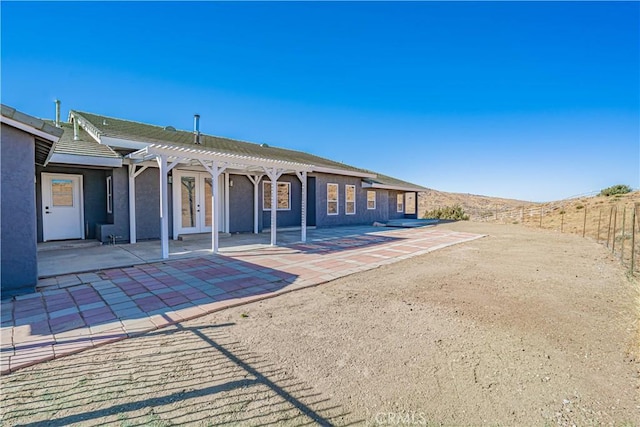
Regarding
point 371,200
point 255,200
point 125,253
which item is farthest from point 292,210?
point 125,253

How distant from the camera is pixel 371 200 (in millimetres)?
17516

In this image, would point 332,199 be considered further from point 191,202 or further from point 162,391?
point 162,391

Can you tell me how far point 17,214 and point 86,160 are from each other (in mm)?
4436

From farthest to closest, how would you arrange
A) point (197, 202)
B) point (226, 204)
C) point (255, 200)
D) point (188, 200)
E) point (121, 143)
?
point (255, 200) → point (226, 204) → point (197, 202) → point (188, 200) → point (121, 143)

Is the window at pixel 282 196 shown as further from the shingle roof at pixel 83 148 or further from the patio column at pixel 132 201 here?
the shingle roof at pixel 83 148

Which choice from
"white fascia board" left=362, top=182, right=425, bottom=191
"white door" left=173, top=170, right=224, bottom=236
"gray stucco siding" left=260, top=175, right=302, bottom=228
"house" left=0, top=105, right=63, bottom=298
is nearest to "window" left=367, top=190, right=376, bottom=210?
"white fascia board" left=362, top=182, right=425, bottom=191

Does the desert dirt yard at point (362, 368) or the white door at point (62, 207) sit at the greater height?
the white door at point (62, 207)

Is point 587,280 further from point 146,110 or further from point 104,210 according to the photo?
point 146,110

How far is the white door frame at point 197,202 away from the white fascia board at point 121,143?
1.31 m

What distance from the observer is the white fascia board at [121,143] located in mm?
8125

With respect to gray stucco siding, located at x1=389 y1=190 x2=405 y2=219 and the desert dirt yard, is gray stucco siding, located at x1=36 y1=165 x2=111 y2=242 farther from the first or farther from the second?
gray stucco siding, located at x1=389 y1=190 x2=405 y2=219

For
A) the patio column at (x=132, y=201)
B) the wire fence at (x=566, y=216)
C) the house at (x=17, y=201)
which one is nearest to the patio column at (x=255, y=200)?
the patio column at (x=132, y=201)

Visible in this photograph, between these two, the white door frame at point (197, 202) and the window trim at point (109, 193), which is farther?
the white door frame at point (197, 202)

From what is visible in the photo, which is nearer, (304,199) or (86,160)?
(86,160)
